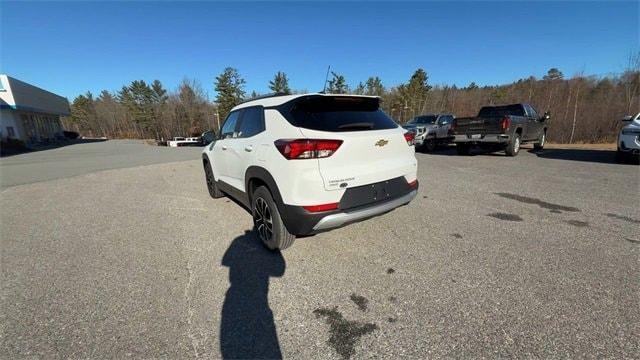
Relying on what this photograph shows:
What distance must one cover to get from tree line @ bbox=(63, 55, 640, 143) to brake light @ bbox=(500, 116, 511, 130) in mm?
8730

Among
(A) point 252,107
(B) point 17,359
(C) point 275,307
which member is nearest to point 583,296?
(C) point 275,307

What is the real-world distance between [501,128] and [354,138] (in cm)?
926

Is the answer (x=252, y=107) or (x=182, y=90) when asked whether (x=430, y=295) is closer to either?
(x=252, y=107)

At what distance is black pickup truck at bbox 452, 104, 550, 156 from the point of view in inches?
383

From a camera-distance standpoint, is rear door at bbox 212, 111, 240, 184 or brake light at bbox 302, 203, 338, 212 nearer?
brake light at bbox 302, 203, 338, 212

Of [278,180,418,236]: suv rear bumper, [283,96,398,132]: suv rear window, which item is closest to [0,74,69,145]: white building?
[283,96,398,132]: suv rear window

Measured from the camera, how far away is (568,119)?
2269 cm

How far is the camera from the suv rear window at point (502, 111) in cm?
1073

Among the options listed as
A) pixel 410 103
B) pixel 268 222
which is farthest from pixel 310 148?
pixel 410 103

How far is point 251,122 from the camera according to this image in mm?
3705

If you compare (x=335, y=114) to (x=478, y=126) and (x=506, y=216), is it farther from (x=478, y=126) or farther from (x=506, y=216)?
(x=478, y=126)

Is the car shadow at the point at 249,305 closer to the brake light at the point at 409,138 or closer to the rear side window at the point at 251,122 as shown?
the rear side window at the point at 251,122

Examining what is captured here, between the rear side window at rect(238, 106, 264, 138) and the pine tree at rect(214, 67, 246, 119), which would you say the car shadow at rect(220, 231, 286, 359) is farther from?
the pine tree at rect(214, 67, 246, 119)

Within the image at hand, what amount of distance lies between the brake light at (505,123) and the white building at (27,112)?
39.2m
